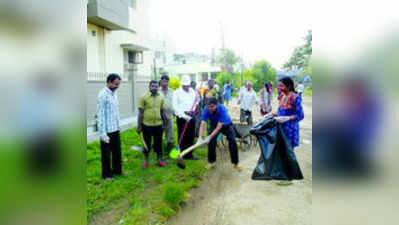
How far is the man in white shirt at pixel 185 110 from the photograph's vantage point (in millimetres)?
5645

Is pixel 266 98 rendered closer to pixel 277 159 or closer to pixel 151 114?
pixel 151 114

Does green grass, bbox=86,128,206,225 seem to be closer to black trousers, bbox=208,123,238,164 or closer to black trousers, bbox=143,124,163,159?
black trousers, bbox=143,124,163,159

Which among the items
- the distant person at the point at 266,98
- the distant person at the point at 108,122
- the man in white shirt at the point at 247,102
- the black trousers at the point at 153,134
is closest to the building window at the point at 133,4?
the man in white shirt at the point at 247,102

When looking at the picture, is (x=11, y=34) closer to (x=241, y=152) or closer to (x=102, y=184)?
(x=102, y=184)

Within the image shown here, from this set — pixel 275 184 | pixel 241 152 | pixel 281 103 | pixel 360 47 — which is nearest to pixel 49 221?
pixel 360 47

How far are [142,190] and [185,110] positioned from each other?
82.1 inches

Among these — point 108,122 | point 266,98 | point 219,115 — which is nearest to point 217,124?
point 219,115

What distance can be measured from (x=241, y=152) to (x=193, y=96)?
1.84 metres

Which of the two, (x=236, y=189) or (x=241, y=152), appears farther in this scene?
(x=241, y=152)

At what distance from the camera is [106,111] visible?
4098 mm

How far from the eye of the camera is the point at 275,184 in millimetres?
4266

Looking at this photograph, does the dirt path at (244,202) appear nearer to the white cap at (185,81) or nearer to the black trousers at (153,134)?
the black trousers at (153,134)

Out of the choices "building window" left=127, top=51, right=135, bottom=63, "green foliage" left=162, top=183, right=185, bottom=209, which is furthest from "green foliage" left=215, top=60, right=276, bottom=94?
"green foliage" left=162, top=183, right=185, bottom=209

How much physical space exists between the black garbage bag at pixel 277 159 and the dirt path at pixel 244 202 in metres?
0.40
